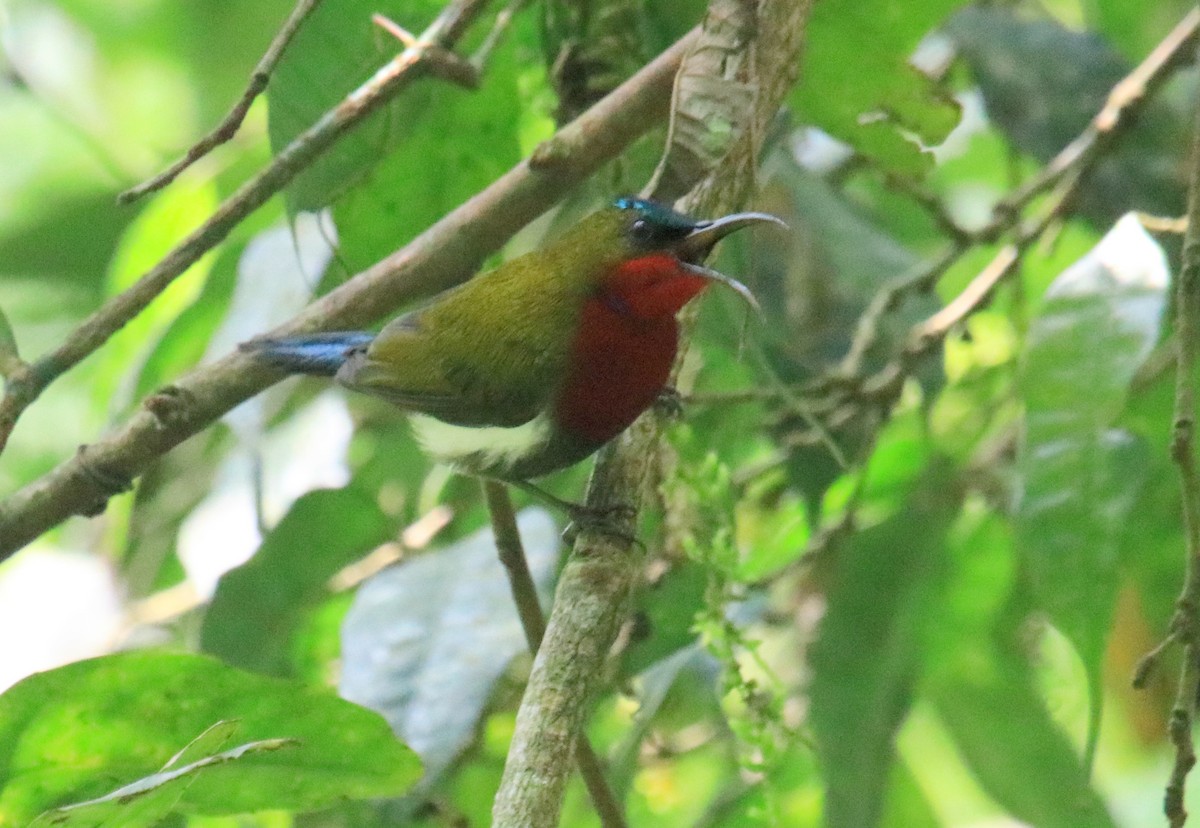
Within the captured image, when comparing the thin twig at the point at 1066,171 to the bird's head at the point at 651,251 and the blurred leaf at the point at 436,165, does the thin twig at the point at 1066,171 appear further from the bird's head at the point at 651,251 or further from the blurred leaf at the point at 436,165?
the blurred leaf at the point at 436,165

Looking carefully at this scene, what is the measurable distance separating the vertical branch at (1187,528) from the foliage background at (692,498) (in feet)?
0.73

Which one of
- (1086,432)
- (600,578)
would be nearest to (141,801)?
(600,578)

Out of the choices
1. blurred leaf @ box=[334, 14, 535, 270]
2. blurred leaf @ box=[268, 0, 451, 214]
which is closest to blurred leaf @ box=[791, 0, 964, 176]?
blurred leaf @ box=[334, 14, 535, 270]

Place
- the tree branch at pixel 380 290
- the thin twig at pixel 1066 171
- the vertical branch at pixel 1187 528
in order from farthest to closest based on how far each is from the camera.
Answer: the thin twig at pixel 1066 171 → the tree branch at pixel 380 290 → the vertical branch at pixel 1187 528

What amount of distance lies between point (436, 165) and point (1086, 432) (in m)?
1.29

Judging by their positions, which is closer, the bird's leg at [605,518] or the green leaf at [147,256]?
the bird's leg at [605,518]

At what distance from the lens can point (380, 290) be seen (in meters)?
2.14

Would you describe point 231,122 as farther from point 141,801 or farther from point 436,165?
point 141,801

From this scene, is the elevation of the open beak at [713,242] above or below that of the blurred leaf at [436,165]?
below

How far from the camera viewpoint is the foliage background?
2061 millimetres

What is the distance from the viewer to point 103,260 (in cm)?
411

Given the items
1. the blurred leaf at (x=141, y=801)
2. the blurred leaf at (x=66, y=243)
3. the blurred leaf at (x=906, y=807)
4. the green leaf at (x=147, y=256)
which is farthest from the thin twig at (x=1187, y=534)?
the blurred leaf at (x=66, y=243)

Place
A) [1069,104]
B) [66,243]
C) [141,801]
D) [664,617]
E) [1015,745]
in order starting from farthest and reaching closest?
1. [66,243]
2. [1069,104]
3. [1015,745]
4. [664,617]
5. [141,801]

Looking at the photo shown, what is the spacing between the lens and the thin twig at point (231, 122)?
1.93 meters
